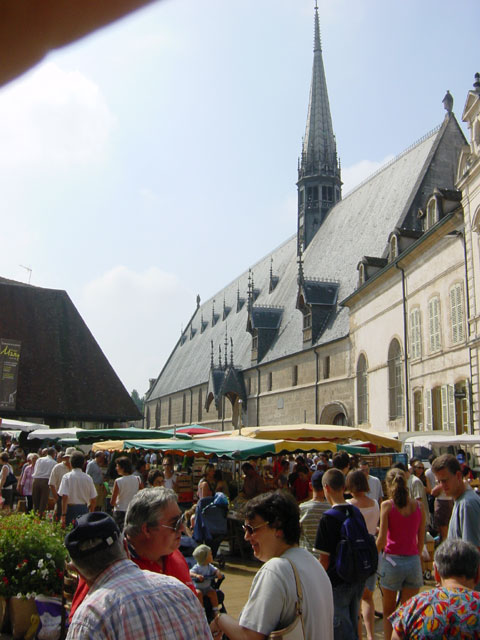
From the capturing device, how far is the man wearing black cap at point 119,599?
2.19m

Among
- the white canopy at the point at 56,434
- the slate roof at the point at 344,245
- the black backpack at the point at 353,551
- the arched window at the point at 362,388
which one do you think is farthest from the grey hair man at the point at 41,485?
the slate roof at the point at 344,245

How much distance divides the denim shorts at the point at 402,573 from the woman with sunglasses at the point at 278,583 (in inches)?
111

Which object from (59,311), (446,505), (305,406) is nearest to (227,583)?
(446,505)

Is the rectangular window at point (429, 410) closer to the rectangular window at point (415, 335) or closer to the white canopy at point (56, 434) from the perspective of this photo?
the rectangular window at point (415, 335)

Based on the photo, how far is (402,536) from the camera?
5.81 m

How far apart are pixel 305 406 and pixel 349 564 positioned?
30.8 metres

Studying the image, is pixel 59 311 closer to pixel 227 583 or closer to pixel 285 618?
pixel 227 583

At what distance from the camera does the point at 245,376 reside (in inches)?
1752

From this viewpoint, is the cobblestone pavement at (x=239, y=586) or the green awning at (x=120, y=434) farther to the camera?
the green awning at (x=120, y=434)

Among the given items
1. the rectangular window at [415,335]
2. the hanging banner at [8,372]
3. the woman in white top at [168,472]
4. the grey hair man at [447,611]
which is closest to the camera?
the grey hair man at [447,611]

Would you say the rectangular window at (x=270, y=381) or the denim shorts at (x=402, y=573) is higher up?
the rectangular window at (x=270, y=381)

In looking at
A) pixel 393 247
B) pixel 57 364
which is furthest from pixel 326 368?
pixel 57 364

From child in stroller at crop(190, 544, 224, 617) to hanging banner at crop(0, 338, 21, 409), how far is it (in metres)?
21.9

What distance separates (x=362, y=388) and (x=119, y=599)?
2714 cm
